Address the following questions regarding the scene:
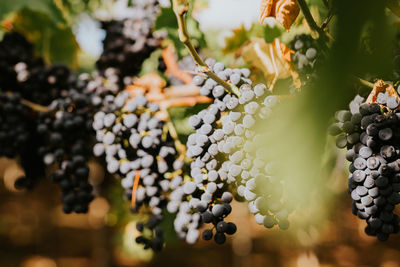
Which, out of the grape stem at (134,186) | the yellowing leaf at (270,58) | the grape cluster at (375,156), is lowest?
the grape cluster at (375,156)

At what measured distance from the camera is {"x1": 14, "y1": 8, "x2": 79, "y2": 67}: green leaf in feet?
3.66

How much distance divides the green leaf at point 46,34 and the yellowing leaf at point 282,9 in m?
0.79

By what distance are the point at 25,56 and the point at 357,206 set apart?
38.9 inches

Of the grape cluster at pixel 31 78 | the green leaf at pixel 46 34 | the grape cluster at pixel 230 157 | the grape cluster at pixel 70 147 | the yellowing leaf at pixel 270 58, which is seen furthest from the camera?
the green leaf at pixel 46 34

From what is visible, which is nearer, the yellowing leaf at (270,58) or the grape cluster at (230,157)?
the grape cluster at (230,157)

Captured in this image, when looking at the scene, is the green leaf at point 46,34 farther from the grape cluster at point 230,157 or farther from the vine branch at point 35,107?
the grape cluster at point 230,157

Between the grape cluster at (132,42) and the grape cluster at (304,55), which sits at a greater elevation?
the grape cluster at (132,42)

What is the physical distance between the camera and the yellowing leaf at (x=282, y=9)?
604 millimetres

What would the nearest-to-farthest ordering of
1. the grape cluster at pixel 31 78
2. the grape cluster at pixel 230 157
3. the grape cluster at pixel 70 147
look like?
the grape cluster at pixel 230 157
the grape cluster at pixel 70 147
the grape cluster at pixel 31 78

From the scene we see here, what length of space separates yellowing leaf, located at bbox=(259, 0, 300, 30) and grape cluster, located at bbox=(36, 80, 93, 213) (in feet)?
1.66

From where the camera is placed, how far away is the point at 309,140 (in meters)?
0.19

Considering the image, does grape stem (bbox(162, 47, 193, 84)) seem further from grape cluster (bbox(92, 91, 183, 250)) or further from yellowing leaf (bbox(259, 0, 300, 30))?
yellowing leaf (bbox(259, 0, 300, 30))

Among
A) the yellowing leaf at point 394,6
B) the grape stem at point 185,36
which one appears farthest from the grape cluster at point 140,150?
the yellowing leaf at point 394,6

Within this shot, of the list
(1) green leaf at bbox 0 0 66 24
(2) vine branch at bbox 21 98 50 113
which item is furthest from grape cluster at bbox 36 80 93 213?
(1) green leaf at bbox 0 0 66 24
